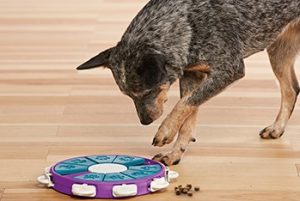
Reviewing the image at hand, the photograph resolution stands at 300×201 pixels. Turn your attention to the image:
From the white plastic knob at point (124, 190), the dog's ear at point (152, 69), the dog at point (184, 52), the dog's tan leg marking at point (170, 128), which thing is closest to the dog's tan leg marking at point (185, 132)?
the dog at point (184, 52)

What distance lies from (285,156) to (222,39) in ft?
1.90

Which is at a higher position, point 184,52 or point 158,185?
point 184,52

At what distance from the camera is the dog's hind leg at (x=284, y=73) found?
4.08m

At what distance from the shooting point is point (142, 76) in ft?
11.5

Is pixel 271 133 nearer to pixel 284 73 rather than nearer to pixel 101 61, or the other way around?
pixel 284 73

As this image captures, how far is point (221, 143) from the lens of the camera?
13.1ft

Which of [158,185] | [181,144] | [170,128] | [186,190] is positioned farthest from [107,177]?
[181,144]

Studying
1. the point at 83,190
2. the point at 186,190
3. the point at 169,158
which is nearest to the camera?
the point at 83,190

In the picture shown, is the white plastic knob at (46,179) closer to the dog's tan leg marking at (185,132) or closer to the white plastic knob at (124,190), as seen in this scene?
the white plastic knob at (124,190)

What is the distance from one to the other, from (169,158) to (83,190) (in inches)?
22.7

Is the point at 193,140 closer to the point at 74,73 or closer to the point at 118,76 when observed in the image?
the point at 118,76

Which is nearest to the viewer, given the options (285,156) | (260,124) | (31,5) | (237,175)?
(237,175)

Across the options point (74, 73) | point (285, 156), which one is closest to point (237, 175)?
point (285, 156)

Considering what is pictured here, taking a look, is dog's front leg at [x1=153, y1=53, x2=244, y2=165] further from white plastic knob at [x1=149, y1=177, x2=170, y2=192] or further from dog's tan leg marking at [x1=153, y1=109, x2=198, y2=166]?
white plastic knob at [x1=149, y1=177, x2=170, y2=192]
